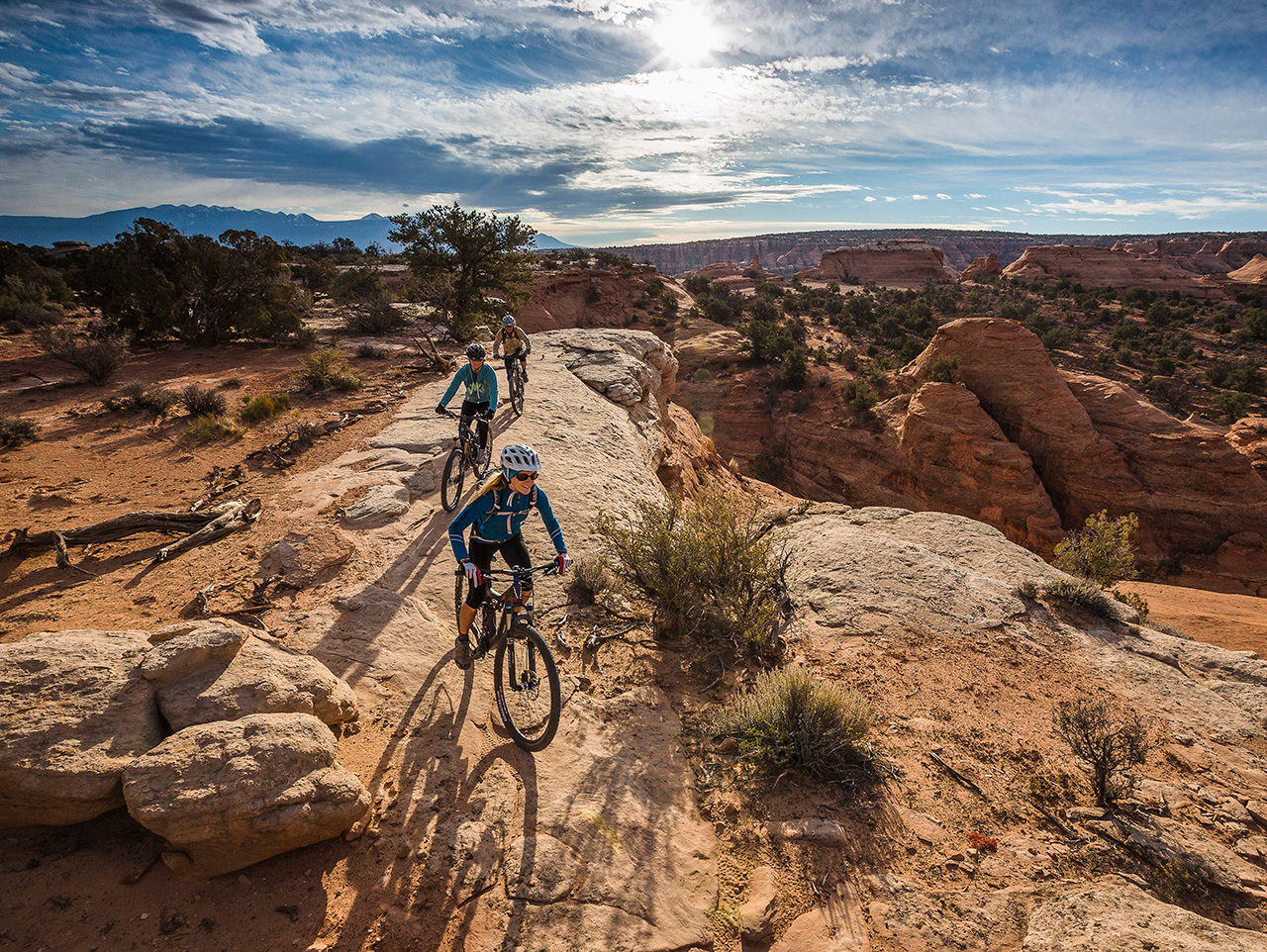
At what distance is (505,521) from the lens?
4.23 meters

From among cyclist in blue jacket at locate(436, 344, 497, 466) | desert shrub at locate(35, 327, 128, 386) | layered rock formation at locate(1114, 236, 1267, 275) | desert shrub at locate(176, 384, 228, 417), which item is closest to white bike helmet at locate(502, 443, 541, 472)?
cyclist in blue jacket at locate(436, 344, 497, 466)

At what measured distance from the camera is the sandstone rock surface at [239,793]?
261 centimetres

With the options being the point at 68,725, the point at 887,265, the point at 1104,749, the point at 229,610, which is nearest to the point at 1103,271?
the point at 887,265

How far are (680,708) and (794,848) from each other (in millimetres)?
1537

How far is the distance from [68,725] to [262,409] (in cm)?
917

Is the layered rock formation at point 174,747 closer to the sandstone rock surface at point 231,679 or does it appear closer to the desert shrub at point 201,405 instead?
the sandstone rock surface at point 231,679

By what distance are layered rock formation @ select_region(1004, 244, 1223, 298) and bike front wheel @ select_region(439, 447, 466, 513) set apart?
223 feet

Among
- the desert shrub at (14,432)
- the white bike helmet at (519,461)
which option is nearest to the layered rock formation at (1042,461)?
the white bike helmet at (519,461)

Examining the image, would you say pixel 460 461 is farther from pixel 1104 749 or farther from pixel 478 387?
pixel 1104 749

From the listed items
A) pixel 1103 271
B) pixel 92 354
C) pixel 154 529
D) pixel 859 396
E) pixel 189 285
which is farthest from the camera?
pixel 1103 271

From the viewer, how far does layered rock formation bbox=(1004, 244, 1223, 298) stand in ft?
167

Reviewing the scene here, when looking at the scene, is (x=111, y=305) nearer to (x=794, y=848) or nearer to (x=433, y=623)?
(x=433, y=623)

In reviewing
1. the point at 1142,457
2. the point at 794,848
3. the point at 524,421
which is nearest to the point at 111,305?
the point at 524,421

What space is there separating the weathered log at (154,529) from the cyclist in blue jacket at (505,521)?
401 cm
